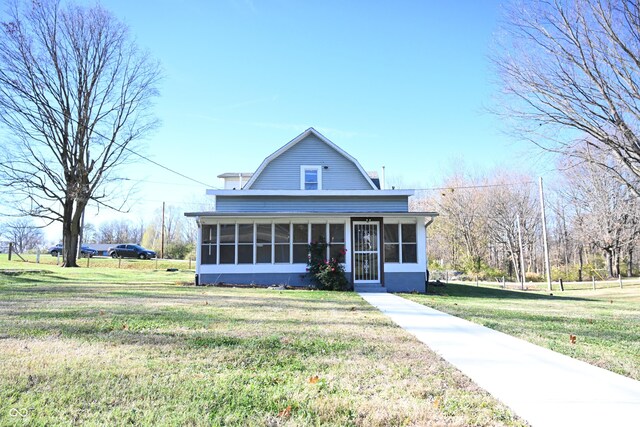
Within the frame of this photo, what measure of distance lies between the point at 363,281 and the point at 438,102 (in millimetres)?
9250

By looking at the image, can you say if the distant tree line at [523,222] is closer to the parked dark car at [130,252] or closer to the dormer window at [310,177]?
the dormer window at [310,177]

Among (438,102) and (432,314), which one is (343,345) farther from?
(438,102)

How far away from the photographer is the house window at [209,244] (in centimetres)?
1593

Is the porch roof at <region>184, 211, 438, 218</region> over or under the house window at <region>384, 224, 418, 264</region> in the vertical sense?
over

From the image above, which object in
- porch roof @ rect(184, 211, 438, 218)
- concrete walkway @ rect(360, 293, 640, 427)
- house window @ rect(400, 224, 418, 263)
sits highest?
porch roof @ rect(184, 211, 438, 218)

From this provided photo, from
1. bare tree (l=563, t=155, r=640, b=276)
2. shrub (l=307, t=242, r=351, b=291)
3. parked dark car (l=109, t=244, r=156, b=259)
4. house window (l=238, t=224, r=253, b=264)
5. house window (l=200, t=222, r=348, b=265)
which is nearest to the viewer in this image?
shrub (l=307, t=242, r=351, b=291)

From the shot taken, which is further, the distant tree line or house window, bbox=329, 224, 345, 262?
the distant tree line

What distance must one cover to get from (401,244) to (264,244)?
5.17 metres

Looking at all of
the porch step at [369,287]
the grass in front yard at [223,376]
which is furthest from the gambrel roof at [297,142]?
the grass in front yard at [223,376]

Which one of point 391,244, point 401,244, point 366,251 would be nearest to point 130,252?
point 366,251

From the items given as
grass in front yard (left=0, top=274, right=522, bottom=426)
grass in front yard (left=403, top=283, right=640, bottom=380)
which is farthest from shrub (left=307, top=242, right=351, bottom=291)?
grass in front yard (left=0, top=274, right=522, bottom=426)

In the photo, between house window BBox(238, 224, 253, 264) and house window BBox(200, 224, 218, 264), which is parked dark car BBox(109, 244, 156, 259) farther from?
house window BBox(238, 224, 253, 264)

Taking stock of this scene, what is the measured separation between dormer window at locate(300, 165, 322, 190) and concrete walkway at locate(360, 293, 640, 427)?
13.1 metres

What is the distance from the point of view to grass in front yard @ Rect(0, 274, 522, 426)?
9.11 feet
